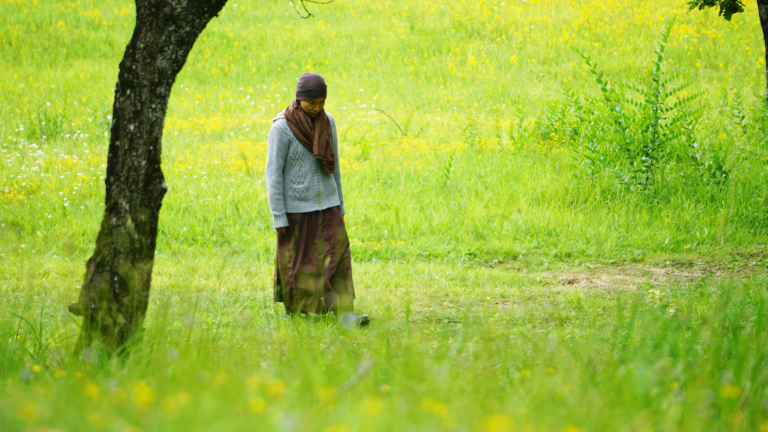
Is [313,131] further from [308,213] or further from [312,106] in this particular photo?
[308,213]

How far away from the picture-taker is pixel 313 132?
4914 mm

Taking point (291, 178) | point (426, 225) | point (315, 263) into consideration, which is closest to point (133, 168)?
point (291, 178)

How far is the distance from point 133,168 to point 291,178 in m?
1.89

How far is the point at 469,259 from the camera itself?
701 centimetres

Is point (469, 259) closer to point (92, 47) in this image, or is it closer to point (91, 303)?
point (91, 303)

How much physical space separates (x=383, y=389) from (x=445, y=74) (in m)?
12.9

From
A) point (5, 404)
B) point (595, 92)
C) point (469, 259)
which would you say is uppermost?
point (595, 92)

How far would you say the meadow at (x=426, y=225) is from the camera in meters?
2.24

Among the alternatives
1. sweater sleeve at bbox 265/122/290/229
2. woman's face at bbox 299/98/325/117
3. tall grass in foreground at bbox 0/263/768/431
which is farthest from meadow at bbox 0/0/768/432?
woman's face at bbox 299/98/325/117

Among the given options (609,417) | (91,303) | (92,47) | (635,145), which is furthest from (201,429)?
(92,47)

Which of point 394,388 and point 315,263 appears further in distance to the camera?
point 315,263

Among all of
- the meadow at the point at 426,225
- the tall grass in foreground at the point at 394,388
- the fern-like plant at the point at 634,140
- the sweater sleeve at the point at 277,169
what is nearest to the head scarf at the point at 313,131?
the sweater sleeve at the point at 277,169

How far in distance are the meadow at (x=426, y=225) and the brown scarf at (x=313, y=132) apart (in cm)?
97

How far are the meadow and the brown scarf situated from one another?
97cm
